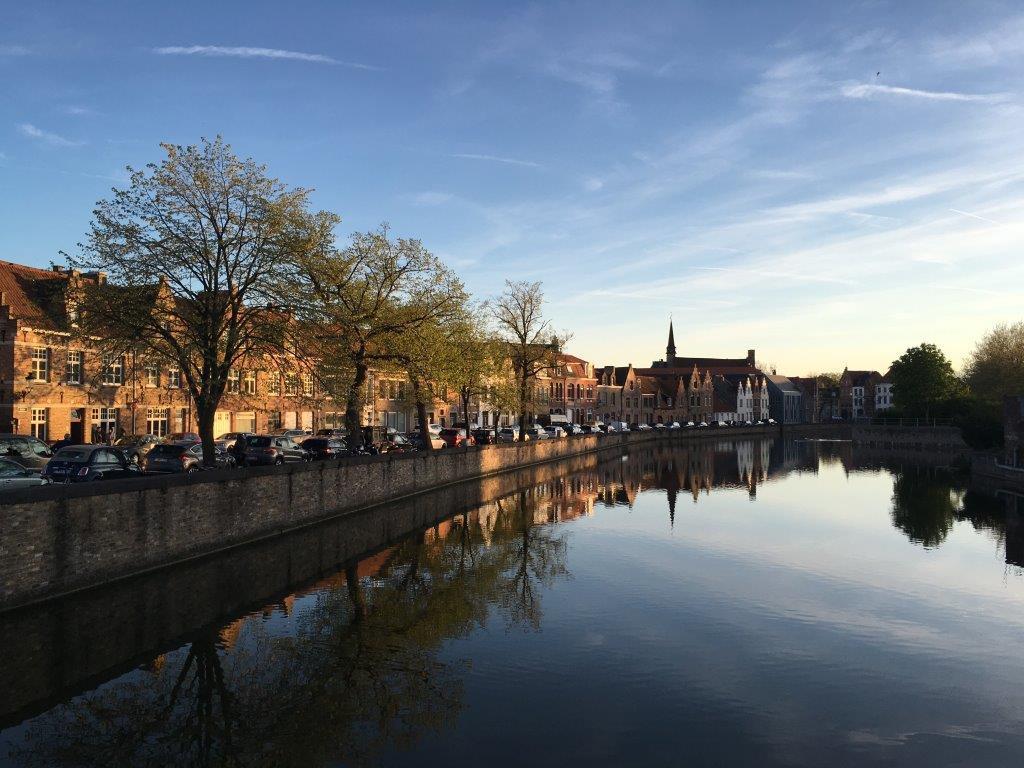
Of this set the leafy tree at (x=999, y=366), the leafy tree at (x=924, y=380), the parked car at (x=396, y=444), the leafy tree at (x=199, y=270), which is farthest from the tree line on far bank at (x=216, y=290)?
the leafy tree at (x=924, y=380)

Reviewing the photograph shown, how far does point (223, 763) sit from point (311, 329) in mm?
23233

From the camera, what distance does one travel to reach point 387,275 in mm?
42875

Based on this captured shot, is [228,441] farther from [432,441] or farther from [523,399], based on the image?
[523,399]

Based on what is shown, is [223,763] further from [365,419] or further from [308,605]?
[365,419]

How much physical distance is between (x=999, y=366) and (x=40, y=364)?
97977 millimetres

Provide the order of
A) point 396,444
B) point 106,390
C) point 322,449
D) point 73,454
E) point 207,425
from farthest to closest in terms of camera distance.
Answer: point 396,444 < point 106,390 < point 322,449 < point 207,425 < point 73,454

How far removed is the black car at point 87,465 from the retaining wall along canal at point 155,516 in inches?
203

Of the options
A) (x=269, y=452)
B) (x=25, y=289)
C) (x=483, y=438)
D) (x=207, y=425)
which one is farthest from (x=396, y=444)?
(x=25, y=289)

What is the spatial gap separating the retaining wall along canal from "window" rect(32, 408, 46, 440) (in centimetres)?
2558

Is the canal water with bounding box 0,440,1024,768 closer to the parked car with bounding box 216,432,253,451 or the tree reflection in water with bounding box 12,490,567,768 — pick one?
the tree reflection in water with bounding box 12,490,567,768

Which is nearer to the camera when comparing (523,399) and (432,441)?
(432,441)

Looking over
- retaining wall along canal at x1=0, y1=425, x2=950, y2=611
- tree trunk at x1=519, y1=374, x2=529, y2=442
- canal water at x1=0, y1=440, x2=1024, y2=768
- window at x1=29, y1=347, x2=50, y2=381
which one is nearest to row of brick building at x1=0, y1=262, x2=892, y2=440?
window at x1=29, y1=347, x2=50, y2=381

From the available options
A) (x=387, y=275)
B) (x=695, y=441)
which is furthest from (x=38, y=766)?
(x=695, y=441)

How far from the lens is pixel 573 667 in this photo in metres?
16.8
